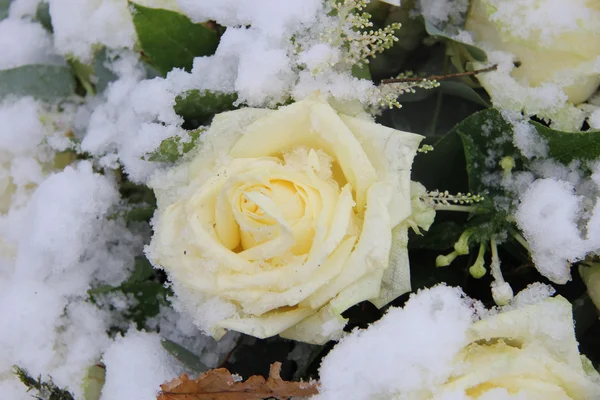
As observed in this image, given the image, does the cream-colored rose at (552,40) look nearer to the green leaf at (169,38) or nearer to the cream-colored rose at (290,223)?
the cream-colored rose at (290,223)

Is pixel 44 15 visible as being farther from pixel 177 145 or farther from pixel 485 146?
pixel 485 146

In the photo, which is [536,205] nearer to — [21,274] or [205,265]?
[205,265]

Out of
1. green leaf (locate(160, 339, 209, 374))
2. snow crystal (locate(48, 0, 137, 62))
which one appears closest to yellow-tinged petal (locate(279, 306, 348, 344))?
green leaf (locate(160, 339, 209, 374))

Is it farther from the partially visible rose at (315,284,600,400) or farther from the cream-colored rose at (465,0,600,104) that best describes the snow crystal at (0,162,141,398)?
the cream-colored rose at (465,0,600,104)

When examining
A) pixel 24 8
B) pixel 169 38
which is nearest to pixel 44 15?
pixel 24 8

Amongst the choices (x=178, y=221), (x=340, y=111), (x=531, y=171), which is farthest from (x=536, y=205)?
(x=178, y=221)

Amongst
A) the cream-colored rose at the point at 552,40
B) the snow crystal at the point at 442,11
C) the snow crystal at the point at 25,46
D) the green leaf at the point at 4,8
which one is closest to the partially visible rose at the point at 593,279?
the cream-colored rose at the point at 552,40
